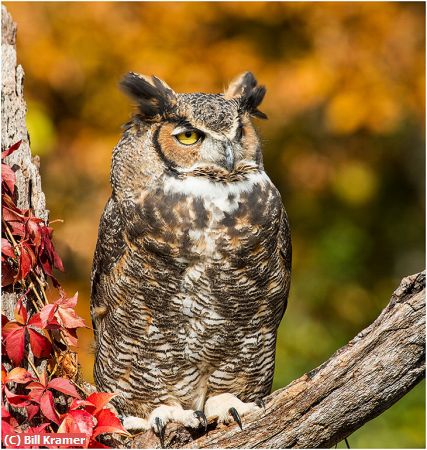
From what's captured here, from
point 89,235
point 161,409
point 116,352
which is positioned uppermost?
point 89,235

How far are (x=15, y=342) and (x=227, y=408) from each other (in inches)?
34.7

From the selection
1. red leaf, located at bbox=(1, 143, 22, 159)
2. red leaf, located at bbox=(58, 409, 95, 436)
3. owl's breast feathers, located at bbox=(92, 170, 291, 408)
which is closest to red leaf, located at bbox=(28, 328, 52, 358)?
red leaf, located at bbox=(58, 409, 95, 436)

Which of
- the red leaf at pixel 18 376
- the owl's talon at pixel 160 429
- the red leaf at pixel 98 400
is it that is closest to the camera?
the red leaf at pixel 18 376

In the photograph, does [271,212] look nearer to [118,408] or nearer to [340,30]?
[118,408]

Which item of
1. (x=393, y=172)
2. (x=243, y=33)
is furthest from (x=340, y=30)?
(x=393, y=172)

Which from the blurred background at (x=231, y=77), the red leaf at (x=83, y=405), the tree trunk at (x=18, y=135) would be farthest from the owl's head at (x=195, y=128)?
the blurred background at (x=231, y=77)

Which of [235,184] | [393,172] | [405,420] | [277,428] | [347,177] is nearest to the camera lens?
[277,428]

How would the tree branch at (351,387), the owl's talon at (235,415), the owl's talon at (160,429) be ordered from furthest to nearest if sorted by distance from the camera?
the owl's talon at (160,429), the owl's talon at (235,415), the tree branch at (351,387)

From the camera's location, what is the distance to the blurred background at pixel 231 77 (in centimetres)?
557

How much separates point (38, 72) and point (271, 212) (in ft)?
11.2

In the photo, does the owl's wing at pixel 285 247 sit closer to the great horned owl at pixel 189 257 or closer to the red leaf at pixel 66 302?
the great horned owl at pixel 189 257

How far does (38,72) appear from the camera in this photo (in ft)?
18.8

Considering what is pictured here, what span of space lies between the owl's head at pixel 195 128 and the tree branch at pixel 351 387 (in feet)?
2.59

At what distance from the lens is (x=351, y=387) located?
2.49 meters
